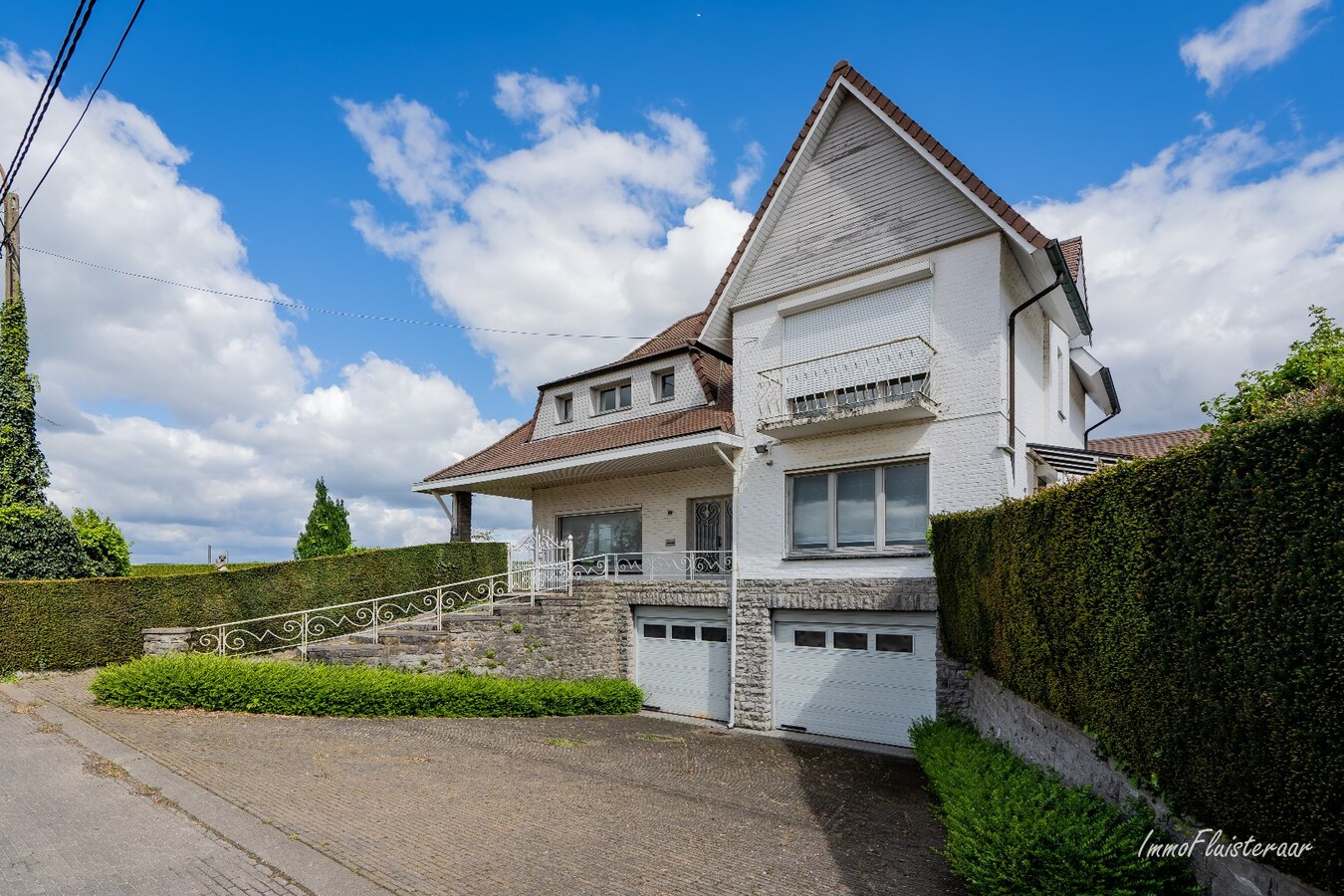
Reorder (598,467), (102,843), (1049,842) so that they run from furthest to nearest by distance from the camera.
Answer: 1. (598,467)
2. (102,843)
3. (1049,842)

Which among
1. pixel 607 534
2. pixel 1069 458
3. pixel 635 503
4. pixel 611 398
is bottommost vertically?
pixel 607 534

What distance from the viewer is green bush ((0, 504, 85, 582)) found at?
15781 mm

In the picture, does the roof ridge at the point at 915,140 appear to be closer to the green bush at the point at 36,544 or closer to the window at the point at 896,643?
the window at the point at 896,643

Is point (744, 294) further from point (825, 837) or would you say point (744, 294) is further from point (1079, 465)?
point (825, 837)

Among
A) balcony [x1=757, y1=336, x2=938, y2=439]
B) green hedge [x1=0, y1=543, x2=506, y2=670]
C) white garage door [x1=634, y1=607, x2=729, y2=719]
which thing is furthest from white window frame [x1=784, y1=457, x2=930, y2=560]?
green hedge [x1=0, y1=543, x2=506, y2=670]

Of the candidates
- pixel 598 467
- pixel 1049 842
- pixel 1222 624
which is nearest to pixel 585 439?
pixel 598 467

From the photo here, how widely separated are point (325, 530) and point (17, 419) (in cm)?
905

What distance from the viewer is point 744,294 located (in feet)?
49.0

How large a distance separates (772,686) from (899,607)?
2.95m

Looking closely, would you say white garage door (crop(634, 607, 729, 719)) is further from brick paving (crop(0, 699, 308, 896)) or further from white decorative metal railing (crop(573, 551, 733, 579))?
brick paving (crop(0, 699, 308, 896))

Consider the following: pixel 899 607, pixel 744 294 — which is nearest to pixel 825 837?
pixel 899 607

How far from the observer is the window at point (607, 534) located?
1777 centimetres

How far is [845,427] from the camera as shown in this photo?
42.6 feet

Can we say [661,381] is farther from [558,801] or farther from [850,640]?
[558,801]
